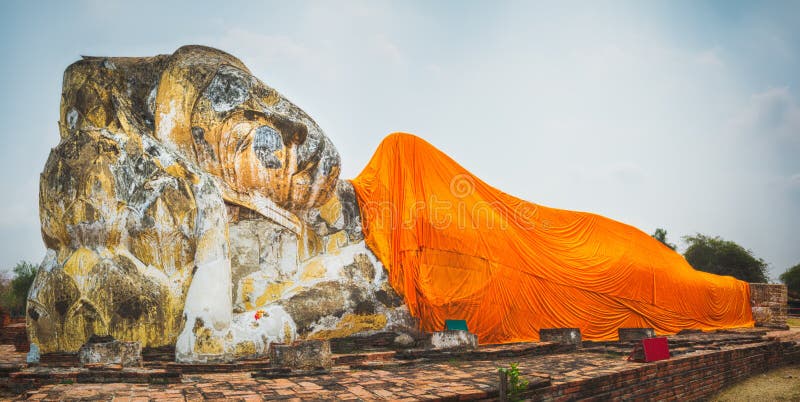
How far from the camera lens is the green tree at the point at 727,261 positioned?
29188 mm

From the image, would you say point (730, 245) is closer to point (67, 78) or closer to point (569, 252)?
point (569, 252)

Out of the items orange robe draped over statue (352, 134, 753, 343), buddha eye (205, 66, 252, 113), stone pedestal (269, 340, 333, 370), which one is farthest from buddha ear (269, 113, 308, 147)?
stone pedestal (269, 340, 333, 370)

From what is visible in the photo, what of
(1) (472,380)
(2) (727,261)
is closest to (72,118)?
(1) (472,380)

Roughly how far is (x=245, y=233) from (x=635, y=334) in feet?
21.1

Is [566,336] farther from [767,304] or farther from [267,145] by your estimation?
[767,304]

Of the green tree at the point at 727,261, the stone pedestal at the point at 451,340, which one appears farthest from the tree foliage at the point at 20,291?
the green tree at the point at 727,261

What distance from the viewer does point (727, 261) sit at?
29.9 meters

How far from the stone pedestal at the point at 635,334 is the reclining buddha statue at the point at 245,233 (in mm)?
1253

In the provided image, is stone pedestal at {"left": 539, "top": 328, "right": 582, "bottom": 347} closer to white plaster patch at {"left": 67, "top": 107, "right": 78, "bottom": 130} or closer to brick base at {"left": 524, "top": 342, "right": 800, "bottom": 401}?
brick base at {"left": 524, "top": 342, "right": 800, "bottom": 401}

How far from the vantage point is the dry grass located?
6992 millimetres

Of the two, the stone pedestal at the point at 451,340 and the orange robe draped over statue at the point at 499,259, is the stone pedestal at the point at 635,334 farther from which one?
the stone pedestal at the point at 451,340

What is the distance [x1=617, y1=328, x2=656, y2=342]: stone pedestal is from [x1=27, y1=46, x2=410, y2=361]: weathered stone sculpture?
382 centimetres

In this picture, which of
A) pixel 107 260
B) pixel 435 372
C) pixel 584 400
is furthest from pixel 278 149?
pixel 584 400

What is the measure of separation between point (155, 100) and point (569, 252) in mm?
8162
